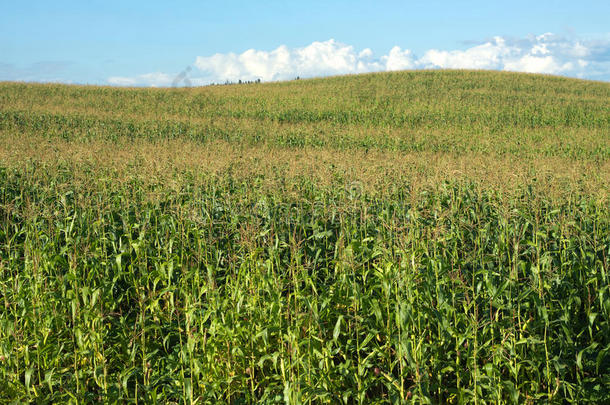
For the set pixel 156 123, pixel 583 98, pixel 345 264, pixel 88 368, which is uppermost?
pixel 583 98

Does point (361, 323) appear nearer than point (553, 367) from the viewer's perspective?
No

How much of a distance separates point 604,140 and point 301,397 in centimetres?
2816

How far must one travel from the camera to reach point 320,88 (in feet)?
160

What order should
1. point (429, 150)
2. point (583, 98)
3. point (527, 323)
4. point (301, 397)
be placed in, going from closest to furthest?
point (301, 397) < point (527, 323) < point (429, 150) < point (583, 98)

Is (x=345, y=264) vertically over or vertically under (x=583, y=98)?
under

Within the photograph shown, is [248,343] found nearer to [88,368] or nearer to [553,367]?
[88,368]

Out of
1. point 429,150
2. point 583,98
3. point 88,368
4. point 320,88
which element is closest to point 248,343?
point 88,368

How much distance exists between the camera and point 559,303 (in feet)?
14.7

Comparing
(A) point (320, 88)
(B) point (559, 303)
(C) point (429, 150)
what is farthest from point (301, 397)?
(A) point (320, 88)

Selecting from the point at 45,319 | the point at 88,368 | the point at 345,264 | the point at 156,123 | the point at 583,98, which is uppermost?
the point at 583,98

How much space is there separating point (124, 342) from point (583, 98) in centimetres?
5031

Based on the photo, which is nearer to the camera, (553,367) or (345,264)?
(553,367)

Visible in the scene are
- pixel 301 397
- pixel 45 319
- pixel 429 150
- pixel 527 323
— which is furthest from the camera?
pixel 429 150

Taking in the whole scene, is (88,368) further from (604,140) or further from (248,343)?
(604,140)
